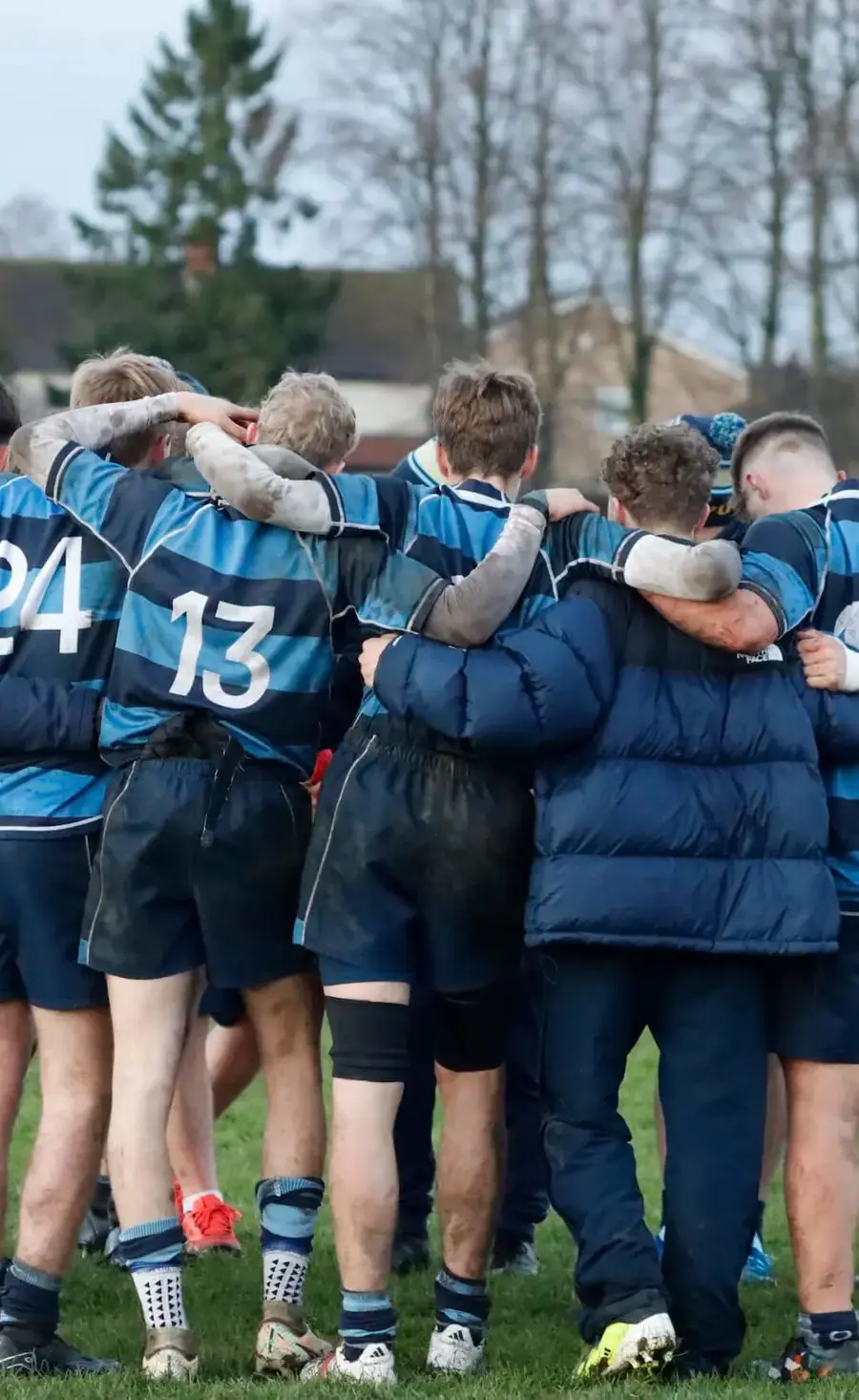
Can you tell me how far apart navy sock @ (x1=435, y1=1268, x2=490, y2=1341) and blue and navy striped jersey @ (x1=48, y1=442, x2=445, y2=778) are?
1.36 m

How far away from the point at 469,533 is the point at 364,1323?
1.85 meters

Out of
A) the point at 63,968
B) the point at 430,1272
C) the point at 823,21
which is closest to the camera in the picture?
the point at 63,968

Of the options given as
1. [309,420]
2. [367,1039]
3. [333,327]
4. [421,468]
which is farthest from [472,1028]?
[333,327]

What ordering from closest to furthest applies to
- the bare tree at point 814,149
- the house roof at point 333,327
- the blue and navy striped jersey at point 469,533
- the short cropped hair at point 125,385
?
1. the blue and navy striped jersey at point 469,533
2. the short cropped hair at point 125,385
3. the bare tree at point 814,149
4. the house roof at point 333,327

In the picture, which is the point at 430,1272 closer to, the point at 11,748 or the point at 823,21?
the point at 11,748

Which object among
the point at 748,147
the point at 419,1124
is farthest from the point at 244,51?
the point at 419,1124

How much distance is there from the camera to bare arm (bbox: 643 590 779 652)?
4352 mm

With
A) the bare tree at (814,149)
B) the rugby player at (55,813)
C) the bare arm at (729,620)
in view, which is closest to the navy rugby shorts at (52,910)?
the rugby player at (55,813)

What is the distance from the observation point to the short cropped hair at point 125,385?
4879mm

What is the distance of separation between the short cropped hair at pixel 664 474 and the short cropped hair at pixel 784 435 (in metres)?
0.50

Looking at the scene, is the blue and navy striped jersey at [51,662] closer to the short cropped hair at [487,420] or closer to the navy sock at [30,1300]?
the short cropped hair at [487,420]

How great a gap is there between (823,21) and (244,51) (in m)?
14.5

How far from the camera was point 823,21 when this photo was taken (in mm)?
30141

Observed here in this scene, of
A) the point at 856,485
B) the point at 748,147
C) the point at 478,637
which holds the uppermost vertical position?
the point at 748,147
